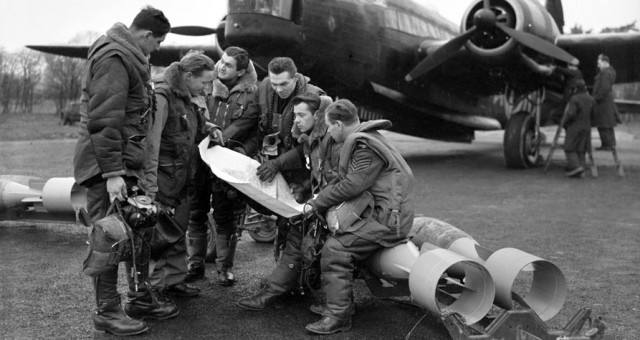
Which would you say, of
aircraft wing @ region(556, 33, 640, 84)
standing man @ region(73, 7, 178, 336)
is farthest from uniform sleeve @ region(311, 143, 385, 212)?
aircraft wing @ region(556, 33, 640, 84)

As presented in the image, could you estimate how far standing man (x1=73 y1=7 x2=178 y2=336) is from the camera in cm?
339

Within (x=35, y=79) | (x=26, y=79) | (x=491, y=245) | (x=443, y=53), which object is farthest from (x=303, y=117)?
(x=35, y=79)

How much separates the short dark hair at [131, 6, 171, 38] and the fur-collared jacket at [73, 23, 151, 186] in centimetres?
11

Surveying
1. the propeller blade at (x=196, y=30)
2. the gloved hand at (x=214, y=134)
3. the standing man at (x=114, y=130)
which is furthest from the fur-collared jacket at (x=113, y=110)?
the propeller blade at (x=196, y=30)

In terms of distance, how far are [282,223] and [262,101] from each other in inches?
38.4

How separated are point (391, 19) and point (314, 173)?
27.5 ft

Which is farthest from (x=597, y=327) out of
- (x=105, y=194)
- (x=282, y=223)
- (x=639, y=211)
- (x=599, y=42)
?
(x=599, y=42)

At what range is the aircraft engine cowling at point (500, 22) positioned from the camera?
1157 cm

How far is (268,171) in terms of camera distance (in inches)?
170

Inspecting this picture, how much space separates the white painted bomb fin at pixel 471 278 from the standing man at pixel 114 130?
157 centimetres

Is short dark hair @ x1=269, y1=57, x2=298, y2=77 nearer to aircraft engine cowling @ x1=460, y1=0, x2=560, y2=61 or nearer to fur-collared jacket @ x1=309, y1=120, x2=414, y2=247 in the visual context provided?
fur-collared jacket @ x1=309, y1=120, x2=414, y2=247

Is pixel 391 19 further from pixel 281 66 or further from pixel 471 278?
pixel 471 278

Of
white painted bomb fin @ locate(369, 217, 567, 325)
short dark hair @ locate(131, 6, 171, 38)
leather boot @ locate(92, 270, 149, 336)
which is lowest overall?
leather boot @ locate(92, 270, 149, 336)

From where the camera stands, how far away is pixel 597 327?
3072 mm
